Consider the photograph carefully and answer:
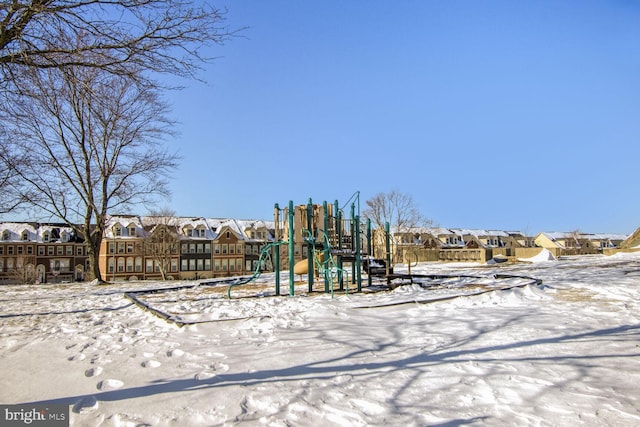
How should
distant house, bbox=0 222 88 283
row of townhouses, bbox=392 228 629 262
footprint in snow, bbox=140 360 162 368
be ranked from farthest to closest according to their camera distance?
row of townhouses, bbox=392 228 629 262
distant house, bbox=0 222 88 283
footprint in snow, bbox=140 360 162 368

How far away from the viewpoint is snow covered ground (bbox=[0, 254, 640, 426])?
348 cm

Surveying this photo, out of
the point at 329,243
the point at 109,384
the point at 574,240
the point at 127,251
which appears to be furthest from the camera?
the point at 574,240

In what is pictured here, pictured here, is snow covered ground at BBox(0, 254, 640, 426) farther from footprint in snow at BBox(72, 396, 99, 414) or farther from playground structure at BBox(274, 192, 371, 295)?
playground structure at BBox(274, 192, 371, 295)

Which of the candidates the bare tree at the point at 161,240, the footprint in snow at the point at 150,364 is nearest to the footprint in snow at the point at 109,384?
the footprint in snow at the point at 150,364

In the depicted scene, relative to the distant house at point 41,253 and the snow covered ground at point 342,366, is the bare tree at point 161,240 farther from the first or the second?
the snow covered ground at point 342,366

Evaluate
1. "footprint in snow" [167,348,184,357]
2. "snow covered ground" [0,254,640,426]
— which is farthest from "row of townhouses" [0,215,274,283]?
"footprint in snow" [167,348,184,357]

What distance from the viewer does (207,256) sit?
69.7 metres

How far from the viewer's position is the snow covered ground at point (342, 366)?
3480 mm

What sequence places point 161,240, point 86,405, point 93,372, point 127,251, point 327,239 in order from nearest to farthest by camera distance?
point 86,405 < point 93,372 < point 327,239 < point 161,240 < point 127,251

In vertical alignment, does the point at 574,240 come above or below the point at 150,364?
above

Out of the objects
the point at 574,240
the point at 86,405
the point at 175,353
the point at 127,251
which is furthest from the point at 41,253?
the point at 574,240

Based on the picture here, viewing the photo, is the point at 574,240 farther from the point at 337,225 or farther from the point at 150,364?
the point at 150,364

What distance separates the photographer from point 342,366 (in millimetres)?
4703

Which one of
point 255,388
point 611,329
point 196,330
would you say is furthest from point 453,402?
point 196,330
